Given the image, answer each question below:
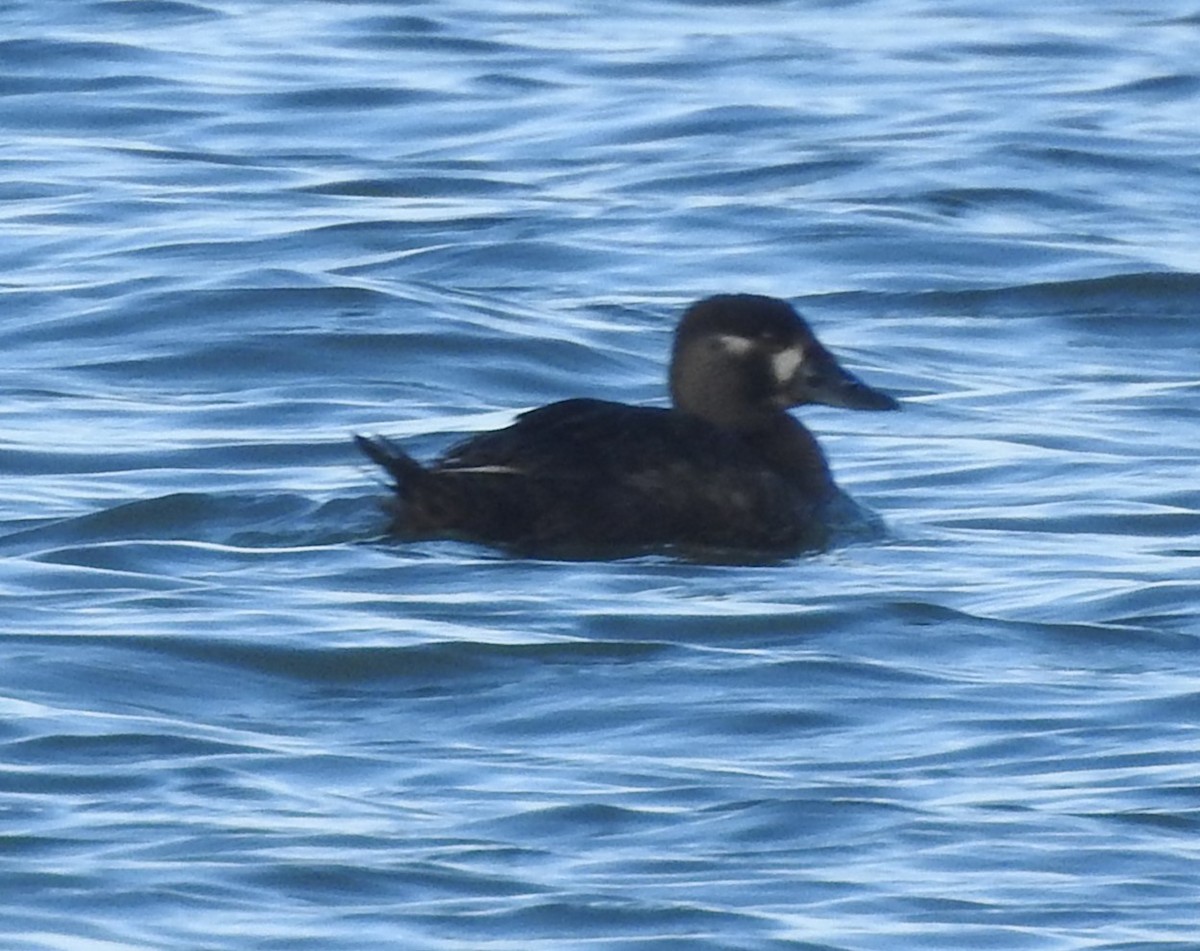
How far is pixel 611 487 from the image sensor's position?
9117 millimetres

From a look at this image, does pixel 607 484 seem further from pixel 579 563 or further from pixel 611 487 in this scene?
pixel 579 563

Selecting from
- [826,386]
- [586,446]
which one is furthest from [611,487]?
[826,386]

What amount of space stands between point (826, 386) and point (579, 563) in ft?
4.70

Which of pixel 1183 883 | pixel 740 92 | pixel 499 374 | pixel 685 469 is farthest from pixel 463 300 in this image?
pixel 1183 883

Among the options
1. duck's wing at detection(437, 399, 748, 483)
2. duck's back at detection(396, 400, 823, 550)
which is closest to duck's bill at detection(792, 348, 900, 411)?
duck's back at detection(396, 400, 823, 550)

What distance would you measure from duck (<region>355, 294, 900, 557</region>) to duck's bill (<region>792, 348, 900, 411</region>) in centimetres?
24

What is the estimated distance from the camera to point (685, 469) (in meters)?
9.29

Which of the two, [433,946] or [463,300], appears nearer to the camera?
[433,946]

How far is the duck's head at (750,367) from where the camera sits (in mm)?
10125

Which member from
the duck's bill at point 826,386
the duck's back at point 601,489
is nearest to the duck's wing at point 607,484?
the duck's back at point 601,489

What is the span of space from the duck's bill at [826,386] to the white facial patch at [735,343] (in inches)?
6.3

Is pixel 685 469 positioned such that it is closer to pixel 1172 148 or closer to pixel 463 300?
pixel 463 300

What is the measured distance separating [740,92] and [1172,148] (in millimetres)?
2101

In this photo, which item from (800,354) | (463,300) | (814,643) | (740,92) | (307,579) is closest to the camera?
(814,643)
